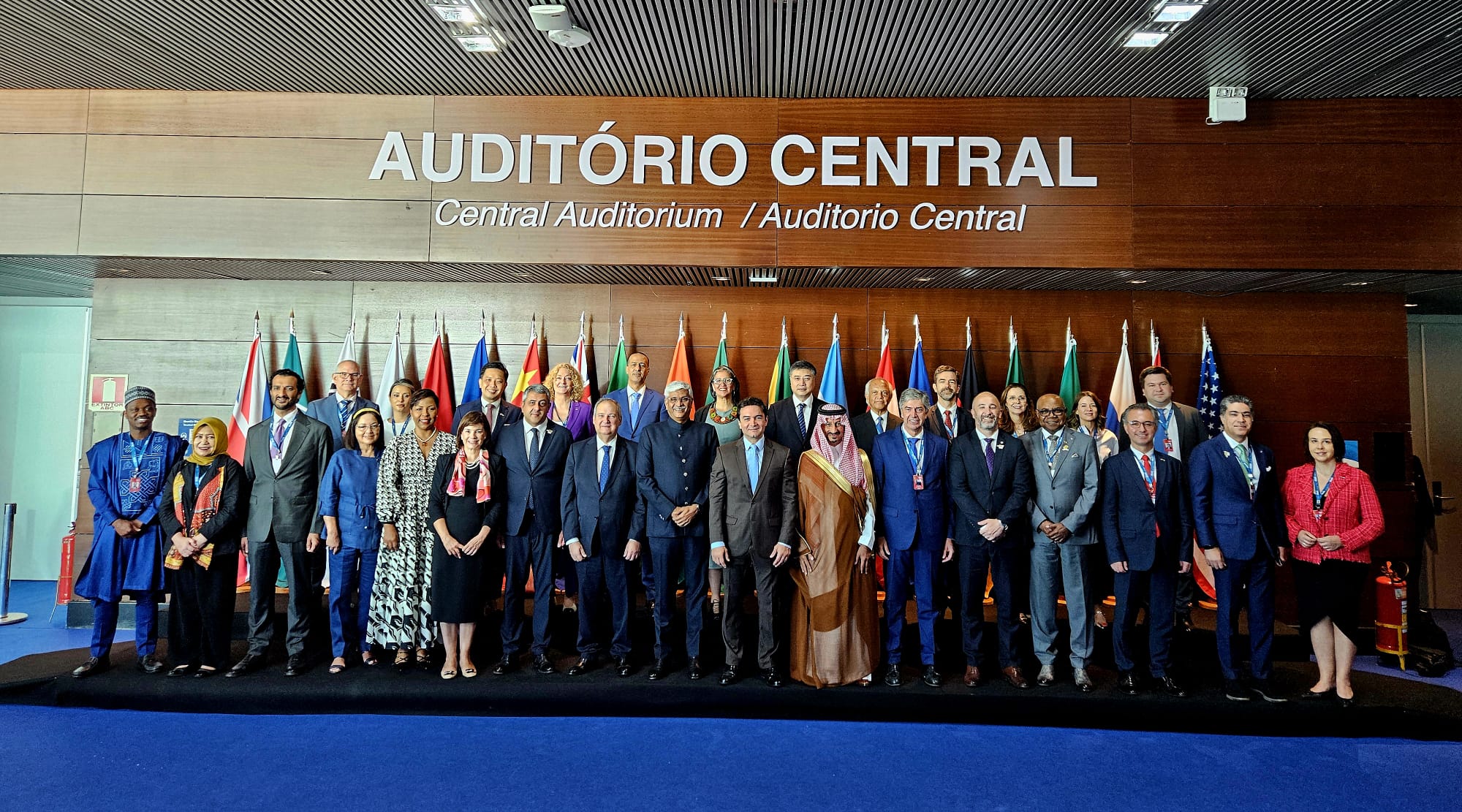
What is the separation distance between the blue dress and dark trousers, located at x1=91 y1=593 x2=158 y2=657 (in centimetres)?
5

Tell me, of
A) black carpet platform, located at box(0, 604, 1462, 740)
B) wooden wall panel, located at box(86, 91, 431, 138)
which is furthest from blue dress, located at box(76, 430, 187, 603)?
wooden wall panel, located at box(86, 91, 431, 138)

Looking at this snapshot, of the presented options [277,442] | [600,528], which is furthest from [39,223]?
[600,528]

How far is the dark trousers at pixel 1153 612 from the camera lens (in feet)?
14.6

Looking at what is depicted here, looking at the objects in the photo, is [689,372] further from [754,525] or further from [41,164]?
[41,164]

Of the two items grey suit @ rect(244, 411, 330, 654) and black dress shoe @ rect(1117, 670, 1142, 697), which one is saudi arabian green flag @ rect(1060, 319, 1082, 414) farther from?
grey suit @ rect(244, 411, 330, 654)

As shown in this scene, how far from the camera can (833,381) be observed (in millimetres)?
6270

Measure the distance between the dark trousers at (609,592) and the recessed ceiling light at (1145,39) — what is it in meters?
4.13

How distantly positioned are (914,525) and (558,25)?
335 cm

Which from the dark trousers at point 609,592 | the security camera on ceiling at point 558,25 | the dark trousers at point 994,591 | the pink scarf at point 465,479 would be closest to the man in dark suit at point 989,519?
the dark trousers at point 994,591

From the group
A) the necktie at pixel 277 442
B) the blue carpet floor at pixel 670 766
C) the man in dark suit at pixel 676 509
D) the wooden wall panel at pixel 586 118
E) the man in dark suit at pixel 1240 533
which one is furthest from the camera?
the wooden wall panel at pixel 586 118

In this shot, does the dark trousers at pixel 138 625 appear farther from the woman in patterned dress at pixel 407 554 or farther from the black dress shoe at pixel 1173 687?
the black dress shoe at pixel 1173 687

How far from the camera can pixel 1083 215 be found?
561 centimetres

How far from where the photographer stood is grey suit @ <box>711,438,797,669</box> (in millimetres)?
4504

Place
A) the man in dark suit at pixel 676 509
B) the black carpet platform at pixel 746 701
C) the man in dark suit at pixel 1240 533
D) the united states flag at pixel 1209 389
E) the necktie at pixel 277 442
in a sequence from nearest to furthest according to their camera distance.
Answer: the black carpet platform at pixel 746 701
the man in dark suit at pixel 1240 533
the man in dark suit at pixel 676 509
the necktie at pixel 277 442
the united states flag at pixel 1209 389
